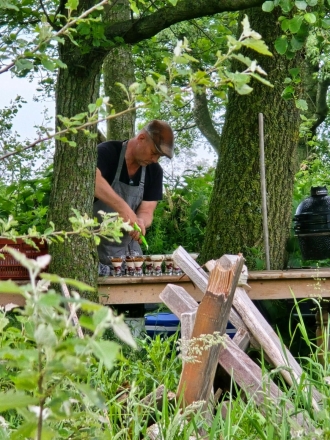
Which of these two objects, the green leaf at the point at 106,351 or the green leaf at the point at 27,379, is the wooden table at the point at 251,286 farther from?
the green leaf at the point at 106,351

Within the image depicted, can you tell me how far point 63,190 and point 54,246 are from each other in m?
0.36

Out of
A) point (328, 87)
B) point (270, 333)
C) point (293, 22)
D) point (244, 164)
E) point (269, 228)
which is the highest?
point (328, 87)

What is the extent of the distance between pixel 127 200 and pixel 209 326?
10.1 feet

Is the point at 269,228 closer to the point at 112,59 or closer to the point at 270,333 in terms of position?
the point at 270,333

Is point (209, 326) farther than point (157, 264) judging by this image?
No

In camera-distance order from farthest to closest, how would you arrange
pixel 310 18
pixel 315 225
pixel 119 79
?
pixel 119 79 < pixel 315 225 < pixel 310 18

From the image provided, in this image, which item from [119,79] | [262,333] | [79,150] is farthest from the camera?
[119,79]

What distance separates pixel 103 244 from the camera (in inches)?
228

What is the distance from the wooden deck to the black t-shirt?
1.12m

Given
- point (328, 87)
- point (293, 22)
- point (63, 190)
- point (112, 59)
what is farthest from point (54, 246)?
point (328, 87)

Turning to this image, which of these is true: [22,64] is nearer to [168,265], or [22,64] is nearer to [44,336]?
[44,336]

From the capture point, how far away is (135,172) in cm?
603

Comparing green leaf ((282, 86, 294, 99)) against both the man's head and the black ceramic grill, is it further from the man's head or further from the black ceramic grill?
the man's head

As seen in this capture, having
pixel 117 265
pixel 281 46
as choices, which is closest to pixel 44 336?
pixel 281 46
